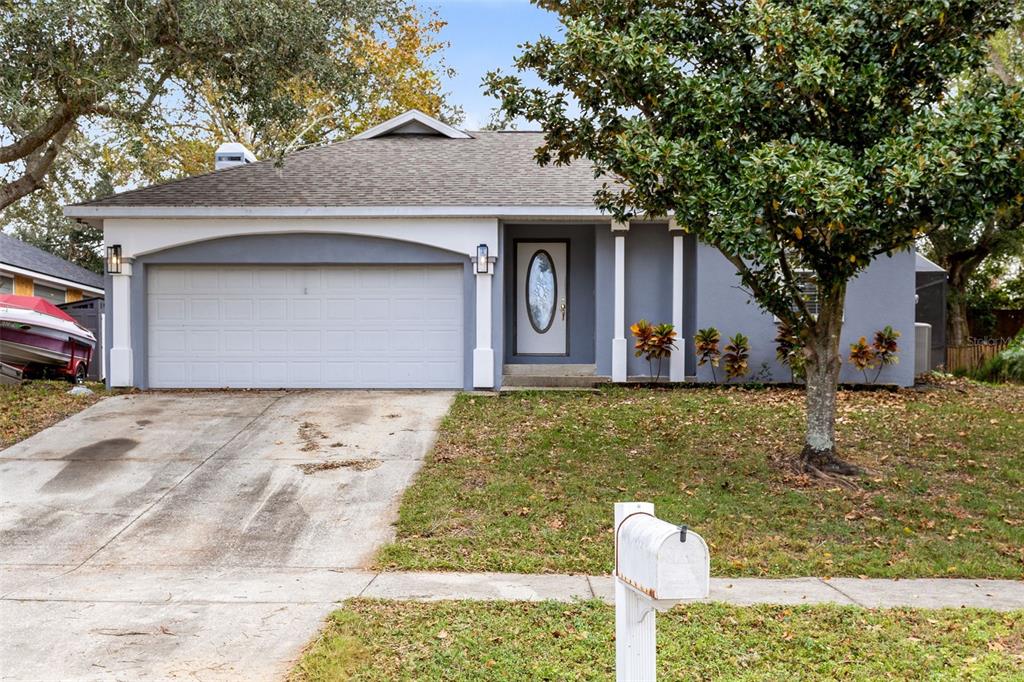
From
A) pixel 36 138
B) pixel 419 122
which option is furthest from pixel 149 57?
pixel 419 122

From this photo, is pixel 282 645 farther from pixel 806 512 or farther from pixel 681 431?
pixel 681 431

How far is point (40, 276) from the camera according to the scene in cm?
2383

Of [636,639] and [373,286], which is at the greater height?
[373,286]

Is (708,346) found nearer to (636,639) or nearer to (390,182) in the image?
(390,182)

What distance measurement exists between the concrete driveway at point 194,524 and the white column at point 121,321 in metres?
0.76

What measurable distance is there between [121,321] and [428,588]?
10.0m

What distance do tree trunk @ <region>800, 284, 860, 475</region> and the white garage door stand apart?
6.43 meters

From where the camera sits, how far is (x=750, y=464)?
9.60m

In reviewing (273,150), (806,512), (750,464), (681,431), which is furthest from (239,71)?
(806,512)

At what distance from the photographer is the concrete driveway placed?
5.04 metres

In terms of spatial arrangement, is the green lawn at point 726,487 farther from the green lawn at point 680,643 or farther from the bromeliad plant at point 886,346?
the bromeliad plant at point 886,346

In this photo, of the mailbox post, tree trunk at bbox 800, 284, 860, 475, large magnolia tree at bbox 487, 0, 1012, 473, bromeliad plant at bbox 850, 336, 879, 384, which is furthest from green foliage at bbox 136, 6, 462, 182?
the mailbox post

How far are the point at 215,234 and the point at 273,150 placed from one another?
6.19ft

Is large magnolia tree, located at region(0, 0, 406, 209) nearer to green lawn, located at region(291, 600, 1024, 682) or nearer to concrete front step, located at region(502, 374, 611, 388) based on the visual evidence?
concrete front step, located at region(502, 374, 611, 388)
